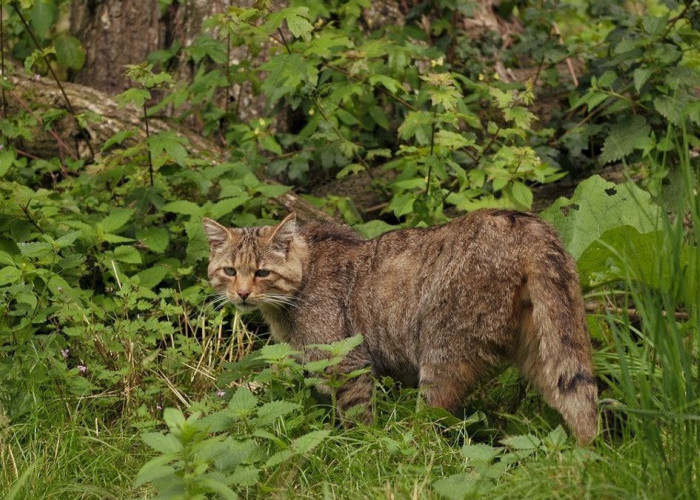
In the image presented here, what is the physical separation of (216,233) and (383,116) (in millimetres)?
2123

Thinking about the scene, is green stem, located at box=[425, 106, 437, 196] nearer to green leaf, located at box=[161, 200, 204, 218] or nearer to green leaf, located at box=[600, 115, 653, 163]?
green leaf, located at box=[600, 115, 653, 163]

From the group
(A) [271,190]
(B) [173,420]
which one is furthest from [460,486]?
(A) [271,190]

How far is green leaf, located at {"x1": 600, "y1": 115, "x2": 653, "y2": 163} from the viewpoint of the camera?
21.8 feet

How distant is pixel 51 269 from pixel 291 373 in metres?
1.62

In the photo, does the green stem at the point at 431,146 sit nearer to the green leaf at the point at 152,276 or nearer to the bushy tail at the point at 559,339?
the green leaf at the point at 152,276

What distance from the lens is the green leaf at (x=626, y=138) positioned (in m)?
6.64

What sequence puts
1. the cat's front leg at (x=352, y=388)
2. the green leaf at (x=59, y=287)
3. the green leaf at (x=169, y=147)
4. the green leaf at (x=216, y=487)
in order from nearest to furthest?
1. the green leaf at (x=216, y=487)
2. the cat's front leg at (x=352, y=388)
3. the green leaf at (x=59, y=287)
4. the green leaf at (x=169, y=147)

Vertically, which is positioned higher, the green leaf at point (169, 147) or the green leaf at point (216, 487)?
the green leaf at point (169, 147)

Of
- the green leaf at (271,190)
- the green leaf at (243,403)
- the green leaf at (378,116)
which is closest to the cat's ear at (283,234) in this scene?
the green leaf at (271,190)

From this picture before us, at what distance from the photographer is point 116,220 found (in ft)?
19.8

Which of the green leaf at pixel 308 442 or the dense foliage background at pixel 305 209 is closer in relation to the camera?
the dense foliage background at pixel 305 209

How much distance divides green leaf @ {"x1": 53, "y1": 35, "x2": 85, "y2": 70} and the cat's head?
286 cm

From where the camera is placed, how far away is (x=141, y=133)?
697 centimetres

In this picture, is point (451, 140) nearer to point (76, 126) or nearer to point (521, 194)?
point (521, 194)
